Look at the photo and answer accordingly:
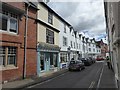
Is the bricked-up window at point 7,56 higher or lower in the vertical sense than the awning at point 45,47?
lower

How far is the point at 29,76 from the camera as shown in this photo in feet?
55.5

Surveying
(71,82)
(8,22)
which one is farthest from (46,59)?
(8,22)

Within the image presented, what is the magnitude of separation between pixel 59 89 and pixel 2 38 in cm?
600

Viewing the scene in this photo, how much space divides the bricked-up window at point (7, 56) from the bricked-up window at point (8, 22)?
159cm

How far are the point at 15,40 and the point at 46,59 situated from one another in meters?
8.05

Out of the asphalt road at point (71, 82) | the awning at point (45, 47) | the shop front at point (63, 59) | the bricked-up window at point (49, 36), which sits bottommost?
the asphalt road at point (71, 82)

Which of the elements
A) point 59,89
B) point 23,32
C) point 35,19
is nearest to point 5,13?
point 23,32

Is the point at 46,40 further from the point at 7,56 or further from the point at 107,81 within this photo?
the point at 107,81

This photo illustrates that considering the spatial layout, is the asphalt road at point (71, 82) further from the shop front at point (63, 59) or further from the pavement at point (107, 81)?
the shop front at point (63, 59)

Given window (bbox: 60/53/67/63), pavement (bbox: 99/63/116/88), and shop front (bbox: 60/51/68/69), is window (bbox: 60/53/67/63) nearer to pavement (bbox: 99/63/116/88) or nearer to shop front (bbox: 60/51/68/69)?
shop front (bbox: 60/51/68/69)

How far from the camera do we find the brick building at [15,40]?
45.1ft

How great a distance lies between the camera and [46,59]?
73.4 ft

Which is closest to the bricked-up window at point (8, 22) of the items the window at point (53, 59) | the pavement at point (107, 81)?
the pavement at point (107, 81)

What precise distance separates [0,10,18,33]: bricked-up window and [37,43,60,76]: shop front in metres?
4.53
